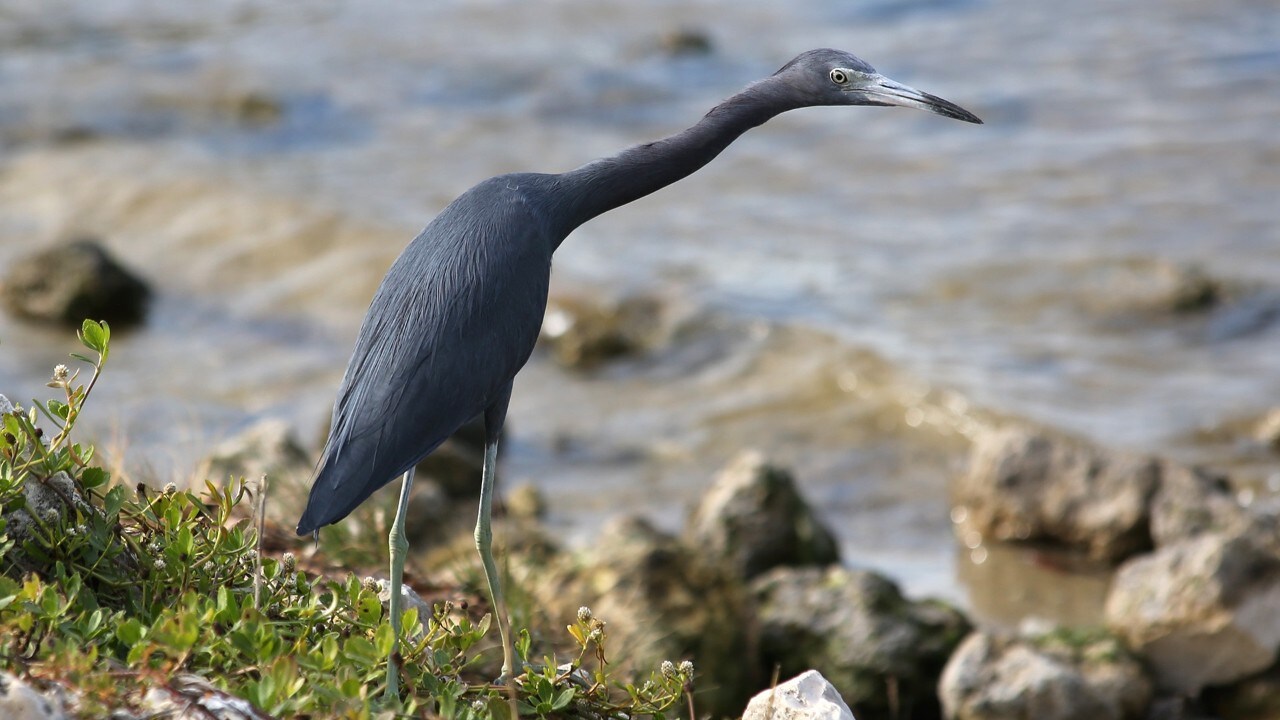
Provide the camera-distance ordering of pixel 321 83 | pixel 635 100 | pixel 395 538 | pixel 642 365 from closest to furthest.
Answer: pixel 395 538 < pixel 642 365 < pixel 635 100 < pixel 321 83

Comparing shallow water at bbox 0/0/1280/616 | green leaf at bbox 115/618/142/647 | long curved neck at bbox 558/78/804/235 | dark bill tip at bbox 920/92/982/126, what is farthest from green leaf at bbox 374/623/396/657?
shallow water at bbox 0/0/1280/616

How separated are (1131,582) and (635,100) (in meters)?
11.4

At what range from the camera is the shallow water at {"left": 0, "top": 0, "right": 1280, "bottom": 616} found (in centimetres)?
937

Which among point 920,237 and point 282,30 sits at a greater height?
Answer: point 282,30

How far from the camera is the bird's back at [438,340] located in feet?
10.6

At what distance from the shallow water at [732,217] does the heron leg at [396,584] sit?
6.89 feet

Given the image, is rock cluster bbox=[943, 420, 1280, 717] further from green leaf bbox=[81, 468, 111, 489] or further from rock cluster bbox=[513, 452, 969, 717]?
green leaf bbox=[81, 468, 111, 489]

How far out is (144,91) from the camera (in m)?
17.7

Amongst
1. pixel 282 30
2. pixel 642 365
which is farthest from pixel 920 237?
pixel 282 30

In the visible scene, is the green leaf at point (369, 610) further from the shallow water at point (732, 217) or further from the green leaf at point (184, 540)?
the shallow water at point (732, 217)

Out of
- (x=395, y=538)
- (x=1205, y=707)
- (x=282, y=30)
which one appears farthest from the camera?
(x=282, y=30)

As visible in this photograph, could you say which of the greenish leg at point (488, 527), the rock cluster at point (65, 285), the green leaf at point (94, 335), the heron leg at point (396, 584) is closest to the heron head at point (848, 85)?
the greenish leg at point (488, 527)

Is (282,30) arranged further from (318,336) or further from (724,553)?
(724,553)

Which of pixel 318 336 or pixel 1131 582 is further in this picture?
pixel 318 336
